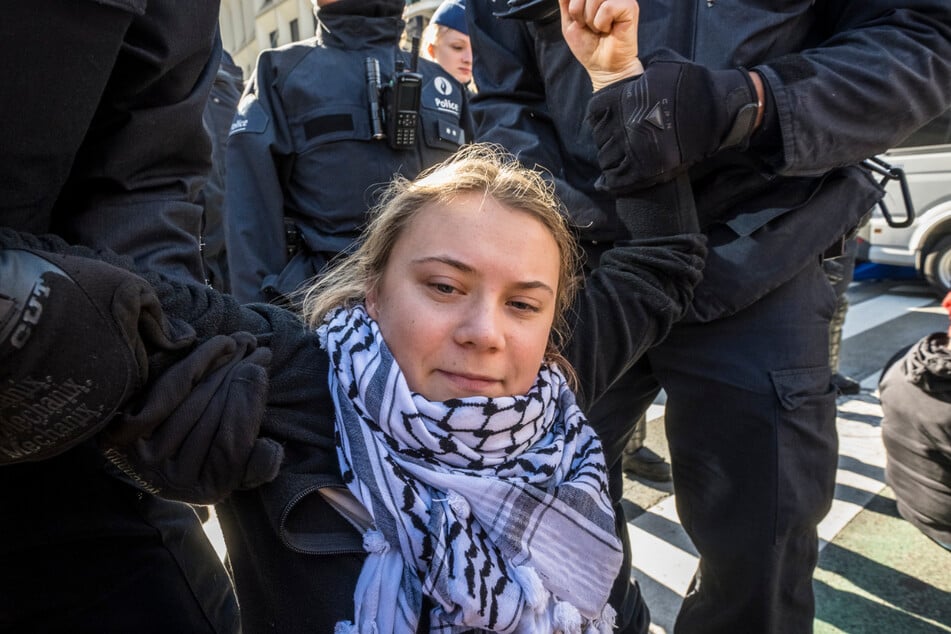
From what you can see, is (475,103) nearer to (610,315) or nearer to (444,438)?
(610,315)

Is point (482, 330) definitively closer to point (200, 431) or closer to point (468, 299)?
point (468, 299)

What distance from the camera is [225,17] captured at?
30.3 meters

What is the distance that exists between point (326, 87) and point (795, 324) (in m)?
1.84

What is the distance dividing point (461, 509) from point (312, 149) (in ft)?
6.04

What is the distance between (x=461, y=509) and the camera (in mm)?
1055

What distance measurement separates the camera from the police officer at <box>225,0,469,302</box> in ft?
8.21

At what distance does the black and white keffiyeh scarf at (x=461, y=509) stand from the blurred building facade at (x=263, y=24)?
18735 millimetres

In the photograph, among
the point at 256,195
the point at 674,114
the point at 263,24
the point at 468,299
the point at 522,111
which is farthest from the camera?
the point at 263,24

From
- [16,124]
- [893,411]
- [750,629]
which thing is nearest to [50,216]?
[16,124]

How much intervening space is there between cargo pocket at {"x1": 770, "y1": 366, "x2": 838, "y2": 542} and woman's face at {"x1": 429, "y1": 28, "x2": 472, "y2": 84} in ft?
9.56

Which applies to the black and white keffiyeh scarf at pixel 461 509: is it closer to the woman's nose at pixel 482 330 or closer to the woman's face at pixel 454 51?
the woman's nose at pixel 482 330

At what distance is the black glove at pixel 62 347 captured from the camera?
719 mm

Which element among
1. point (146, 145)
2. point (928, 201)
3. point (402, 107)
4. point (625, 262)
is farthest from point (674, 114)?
point (928, 201)

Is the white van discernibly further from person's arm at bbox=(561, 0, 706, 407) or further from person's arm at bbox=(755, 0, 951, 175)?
person's arm at bbox=(561, 0, 706, 407)
